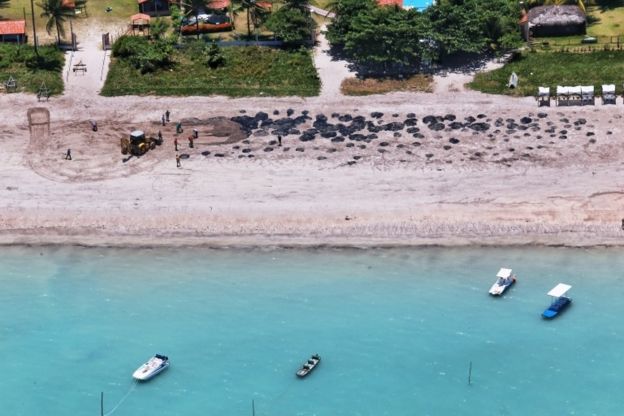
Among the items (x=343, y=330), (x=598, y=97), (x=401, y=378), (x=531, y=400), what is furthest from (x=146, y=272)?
(x=598, y=97)

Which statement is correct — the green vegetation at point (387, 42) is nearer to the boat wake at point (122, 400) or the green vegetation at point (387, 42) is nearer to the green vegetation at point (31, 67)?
the green vegetation at point (31, 67)

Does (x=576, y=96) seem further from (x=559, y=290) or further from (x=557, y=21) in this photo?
(x=559, y=290)

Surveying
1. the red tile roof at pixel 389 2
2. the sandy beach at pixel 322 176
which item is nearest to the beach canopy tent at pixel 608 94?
the sandy beach at pixel 322 176

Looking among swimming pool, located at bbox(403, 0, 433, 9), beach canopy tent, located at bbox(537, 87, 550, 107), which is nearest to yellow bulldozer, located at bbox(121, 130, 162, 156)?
swimming pool, located at bbox(403, 0, 433, 9)

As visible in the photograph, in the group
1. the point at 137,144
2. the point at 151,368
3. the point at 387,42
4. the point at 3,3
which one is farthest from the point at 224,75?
the point at 151,368

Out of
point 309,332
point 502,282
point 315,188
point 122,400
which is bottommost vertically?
point 122,400
